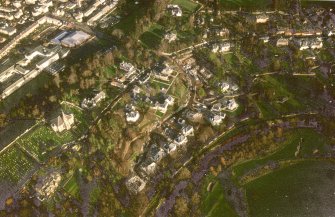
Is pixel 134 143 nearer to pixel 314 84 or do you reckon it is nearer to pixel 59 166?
pixel 59 166

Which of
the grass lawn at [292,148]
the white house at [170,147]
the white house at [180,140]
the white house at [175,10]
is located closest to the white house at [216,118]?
the white house at [180,140]

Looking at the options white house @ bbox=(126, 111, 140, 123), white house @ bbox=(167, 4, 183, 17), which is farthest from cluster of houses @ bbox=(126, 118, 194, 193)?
white house @ bbox=(167, 4, 183, 17)

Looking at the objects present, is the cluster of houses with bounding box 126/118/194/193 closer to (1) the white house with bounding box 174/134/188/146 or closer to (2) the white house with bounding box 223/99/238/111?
(1) the white house with bounding box 174/134/188/146

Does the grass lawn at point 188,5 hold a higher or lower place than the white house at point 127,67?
lower

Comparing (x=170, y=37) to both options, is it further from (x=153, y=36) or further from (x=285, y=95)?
(x=285, y=95)

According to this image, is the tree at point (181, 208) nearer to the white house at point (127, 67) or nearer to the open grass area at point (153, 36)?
the white house at point (127, 67)

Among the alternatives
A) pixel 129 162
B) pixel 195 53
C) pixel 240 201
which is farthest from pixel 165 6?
pixel 240 201
